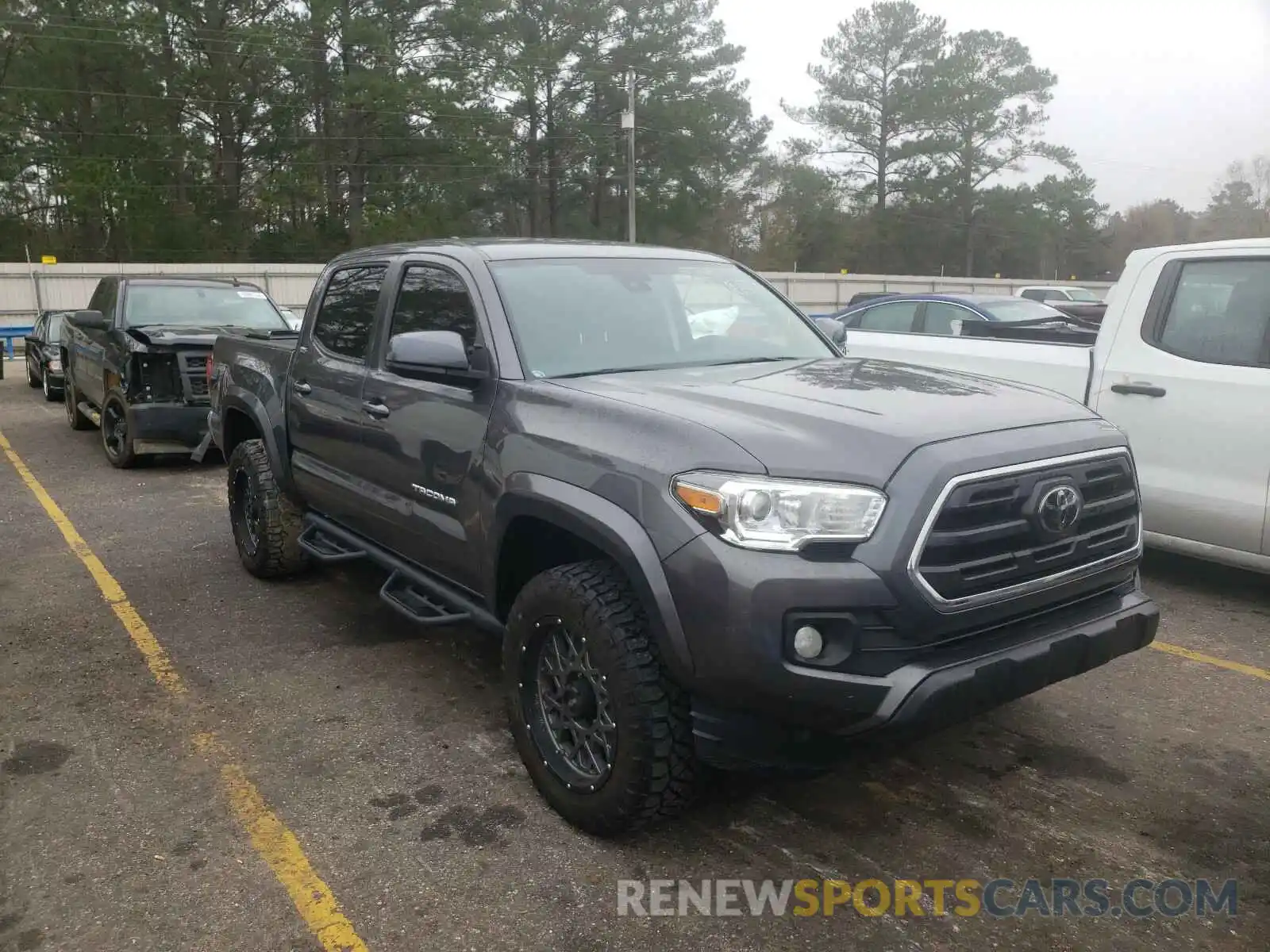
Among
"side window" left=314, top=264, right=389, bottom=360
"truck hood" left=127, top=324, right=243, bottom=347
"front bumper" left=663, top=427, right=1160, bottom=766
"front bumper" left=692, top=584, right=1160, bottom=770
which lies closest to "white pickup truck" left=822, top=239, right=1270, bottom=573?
"front bumper" left=692, top=584, right=1160, bottom=770

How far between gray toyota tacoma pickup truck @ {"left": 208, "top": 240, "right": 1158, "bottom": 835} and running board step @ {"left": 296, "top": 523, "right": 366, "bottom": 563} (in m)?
0.61

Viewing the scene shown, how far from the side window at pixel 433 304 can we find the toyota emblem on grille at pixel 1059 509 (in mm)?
2060

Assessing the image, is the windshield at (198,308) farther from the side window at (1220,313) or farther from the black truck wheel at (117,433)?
the side window at (1220,313)

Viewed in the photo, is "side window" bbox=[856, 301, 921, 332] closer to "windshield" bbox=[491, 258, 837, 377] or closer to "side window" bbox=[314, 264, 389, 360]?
"windshield" bbox=[491, 258, 837, 377]

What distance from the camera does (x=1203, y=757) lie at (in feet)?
12.3

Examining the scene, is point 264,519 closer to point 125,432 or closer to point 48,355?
point 125,432

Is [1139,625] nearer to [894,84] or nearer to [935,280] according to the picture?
[935,280]

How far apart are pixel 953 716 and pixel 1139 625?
0.88 metres

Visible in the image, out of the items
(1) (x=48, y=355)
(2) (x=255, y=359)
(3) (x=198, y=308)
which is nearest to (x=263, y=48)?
(1) (x=48, y=355)

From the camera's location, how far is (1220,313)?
209 inches

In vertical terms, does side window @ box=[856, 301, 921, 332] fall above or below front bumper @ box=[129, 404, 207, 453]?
above

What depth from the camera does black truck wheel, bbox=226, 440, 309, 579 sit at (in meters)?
5.73

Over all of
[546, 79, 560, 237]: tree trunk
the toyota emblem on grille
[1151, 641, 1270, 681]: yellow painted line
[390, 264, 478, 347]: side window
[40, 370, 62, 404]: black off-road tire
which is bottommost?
[1151, 641, 1270, 681]: yellow painted line

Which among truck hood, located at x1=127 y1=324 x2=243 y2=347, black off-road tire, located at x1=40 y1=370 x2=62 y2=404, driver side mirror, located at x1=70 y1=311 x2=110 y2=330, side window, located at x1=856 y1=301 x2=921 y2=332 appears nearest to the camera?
truck hood, located at x1=127 y1=324 x2=243 y2=347
